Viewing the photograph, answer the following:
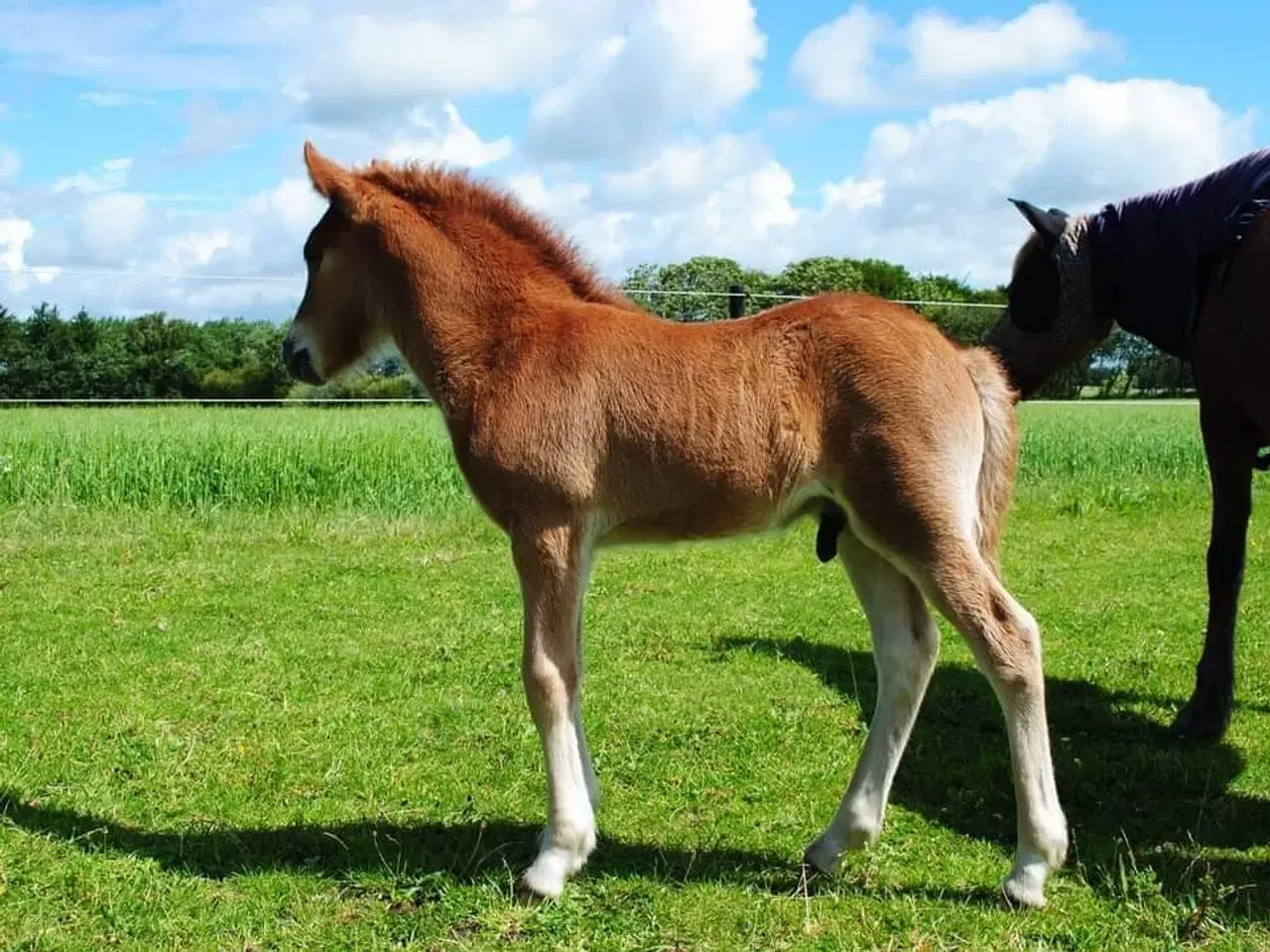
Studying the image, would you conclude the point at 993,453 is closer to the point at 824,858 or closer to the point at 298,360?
the point at 824,858

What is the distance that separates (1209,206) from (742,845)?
2.98 metres

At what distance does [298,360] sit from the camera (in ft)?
14.5

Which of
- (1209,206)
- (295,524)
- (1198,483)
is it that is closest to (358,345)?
(1209,206)

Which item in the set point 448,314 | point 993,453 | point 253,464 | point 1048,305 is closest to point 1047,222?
point 1048,305

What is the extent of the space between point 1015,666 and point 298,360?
2774 mm

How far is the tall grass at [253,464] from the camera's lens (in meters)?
11.4

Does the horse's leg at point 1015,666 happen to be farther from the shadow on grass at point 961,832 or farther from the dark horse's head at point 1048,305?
the dark horse's head at point 1048,305

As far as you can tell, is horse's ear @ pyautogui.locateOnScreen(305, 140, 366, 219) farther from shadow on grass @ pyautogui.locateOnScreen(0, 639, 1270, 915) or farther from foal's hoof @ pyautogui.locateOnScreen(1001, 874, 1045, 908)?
foal's hoof @ pyautogui.locateOnScreen(1001, 874, 1045, 908)

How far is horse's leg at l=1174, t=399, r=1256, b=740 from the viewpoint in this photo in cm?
508

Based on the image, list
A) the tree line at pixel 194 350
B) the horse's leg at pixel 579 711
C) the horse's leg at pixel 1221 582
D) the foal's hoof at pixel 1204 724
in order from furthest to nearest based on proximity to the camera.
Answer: the tree line at pixel 194 350
the foal's hoof at pixel 1204 724
the horse's leg at pixel 1221 582
the horse's leg at pixel 579 711

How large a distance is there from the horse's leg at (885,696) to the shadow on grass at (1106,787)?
70 centimetres

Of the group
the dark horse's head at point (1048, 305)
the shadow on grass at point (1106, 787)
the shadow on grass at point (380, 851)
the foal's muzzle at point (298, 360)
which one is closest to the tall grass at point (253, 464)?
the shadow on grass at point (1106, 787)

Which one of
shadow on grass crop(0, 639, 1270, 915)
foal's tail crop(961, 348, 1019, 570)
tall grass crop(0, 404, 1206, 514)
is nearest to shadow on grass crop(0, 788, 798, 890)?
shadow on grass crop(0, 639, 1270, 915)

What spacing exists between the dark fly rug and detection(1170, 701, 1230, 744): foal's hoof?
1671mm
